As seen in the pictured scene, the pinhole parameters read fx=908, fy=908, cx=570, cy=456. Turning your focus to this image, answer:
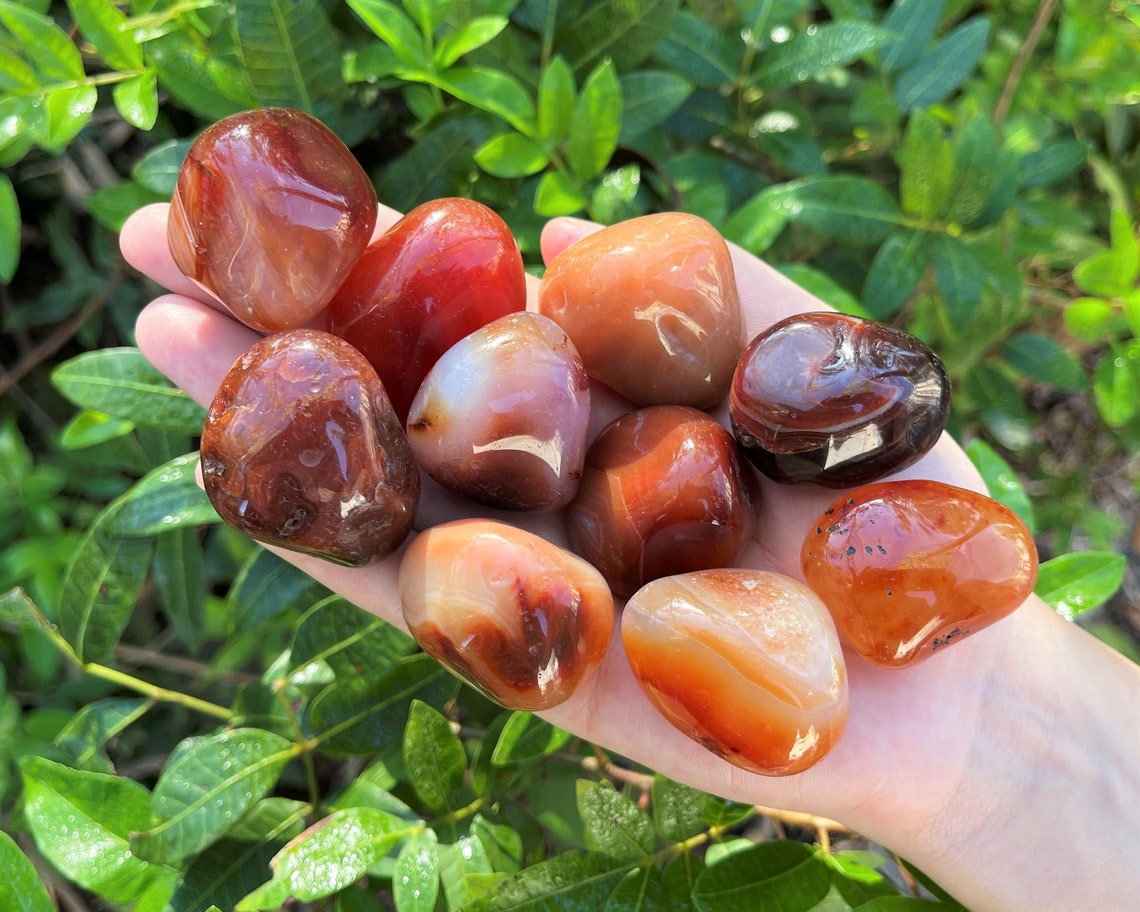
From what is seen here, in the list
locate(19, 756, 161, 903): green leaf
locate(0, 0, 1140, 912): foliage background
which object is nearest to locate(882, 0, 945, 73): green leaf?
locate(0, 0, 1140, 912): foliage background

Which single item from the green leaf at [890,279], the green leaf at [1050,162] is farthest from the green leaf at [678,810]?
the green leaf at [1050,162]

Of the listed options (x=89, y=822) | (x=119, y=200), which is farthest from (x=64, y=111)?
(x=89, y=822)

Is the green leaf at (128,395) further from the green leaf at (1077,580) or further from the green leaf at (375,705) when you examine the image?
the green leaf at (1077,580)

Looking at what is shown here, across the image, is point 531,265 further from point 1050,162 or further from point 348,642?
point 1050,162

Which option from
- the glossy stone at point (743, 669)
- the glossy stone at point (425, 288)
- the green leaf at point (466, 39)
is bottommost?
the glossy stone at point (743, 669)

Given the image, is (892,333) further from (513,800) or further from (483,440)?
(513,800)

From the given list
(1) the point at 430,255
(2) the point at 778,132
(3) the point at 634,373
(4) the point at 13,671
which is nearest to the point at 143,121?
(1) the point at 430,255
